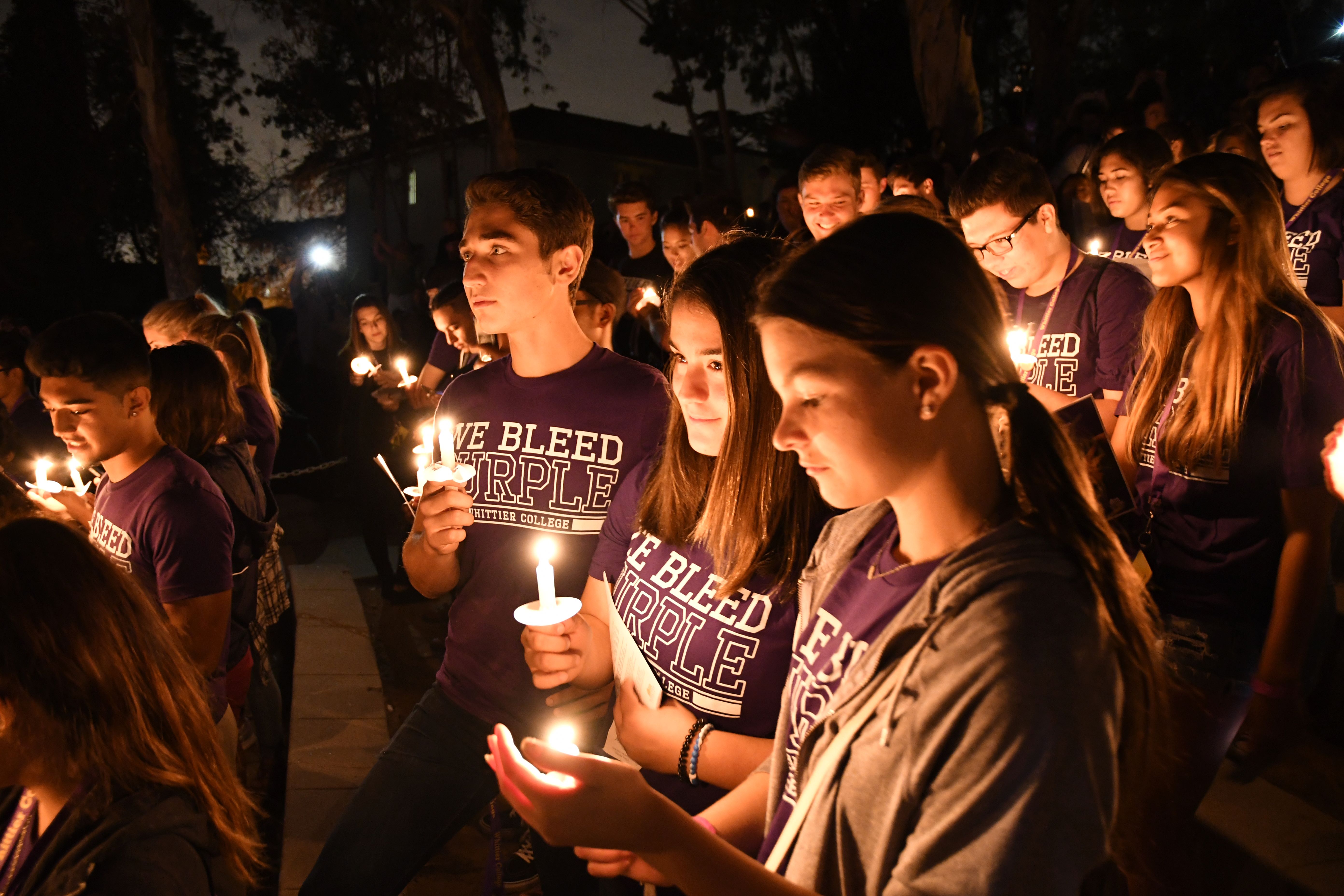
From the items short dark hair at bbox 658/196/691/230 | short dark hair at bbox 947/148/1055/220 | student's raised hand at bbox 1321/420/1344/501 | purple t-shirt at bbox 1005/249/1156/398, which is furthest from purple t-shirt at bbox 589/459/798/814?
short dark hair at bbox 658/196/691/230

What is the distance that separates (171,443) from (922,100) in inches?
528

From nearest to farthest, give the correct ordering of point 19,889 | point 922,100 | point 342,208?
point 19,889 → point 922,100 → point 342,208

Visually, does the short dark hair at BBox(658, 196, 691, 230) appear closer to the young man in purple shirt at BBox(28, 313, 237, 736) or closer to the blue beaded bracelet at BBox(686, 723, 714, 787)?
the young man in purple shirt at BBox(28, 313, 237, 736)

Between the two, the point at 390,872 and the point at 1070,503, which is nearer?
the point at 1070,503

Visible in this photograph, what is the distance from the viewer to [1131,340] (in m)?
3.59

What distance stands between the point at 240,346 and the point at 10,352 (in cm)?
280

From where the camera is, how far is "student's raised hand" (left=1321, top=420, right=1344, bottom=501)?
1847mm

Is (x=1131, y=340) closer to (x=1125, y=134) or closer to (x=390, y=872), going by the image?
(x=1125, y=134)

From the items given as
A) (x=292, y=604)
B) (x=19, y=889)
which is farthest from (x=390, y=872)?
(x=292, y=604)

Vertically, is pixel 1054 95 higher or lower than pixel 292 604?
higher

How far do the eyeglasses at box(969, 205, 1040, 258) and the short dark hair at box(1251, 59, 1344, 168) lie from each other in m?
1.41

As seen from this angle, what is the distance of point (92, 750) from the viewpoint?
76.7 inches

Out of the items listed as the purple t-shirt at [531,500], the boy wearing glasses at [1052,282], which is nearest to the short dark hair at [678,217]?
the boy wearing glasses at [1052,282]

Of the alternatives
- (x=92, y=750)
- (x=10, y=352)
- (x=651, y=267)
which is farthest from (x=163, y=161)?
(x=92, y=750)
